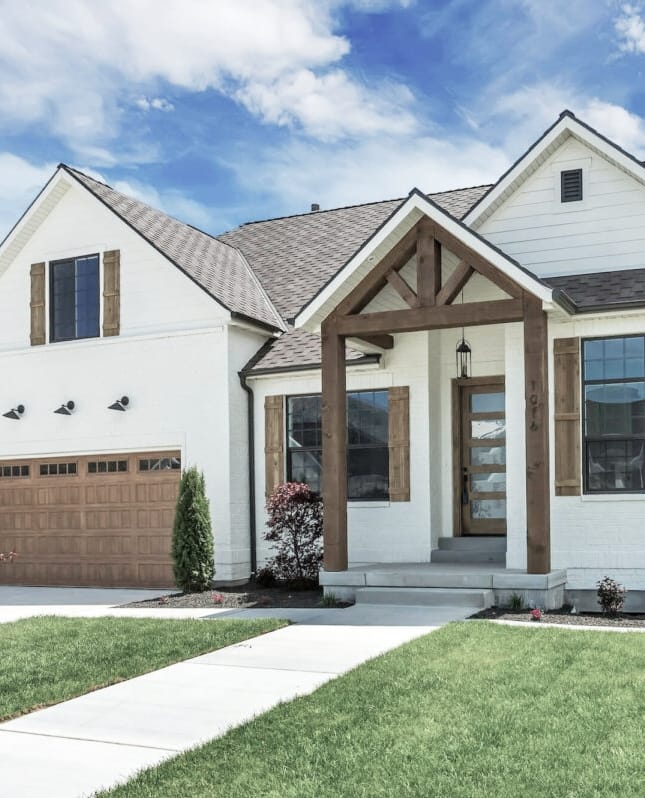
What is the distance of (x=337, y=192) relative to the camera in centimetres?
2464

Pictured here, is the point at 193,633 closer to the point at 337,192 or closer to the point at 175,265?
the point at 175,265

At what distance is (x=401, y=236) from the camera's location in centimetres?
1257

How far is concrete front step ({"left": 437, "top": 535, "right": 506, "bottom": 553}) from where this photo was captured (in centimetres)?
1375

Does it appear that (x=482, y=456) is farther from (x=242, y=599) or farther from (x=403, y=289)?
(x=242, y=599)

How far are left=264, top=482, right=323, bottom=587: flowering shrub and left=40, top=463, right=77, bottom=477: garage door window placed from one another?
4146 mm

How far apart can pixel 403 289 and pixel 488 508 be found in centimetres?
395

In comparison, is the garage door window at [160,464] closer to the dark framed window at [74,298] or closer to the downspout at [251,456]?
the downspout at [251,456]

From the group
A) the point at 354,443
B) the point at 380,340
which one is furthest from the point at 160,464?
the point at 380,340

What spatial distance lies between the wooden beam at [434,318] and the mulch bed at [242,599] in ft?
11.8

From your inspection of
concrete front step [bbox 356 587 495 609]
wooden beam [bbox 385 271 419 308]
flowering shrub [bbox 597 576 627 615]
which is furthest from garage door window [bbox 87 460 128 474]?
flowering shrub [bbox 597 576 627 615]

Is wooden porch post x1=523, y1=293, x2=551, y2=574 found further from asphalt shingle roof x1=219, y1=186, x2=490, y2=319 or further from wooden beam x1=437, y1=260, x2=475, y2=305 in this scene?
asphalt shingle roof x1=219, y1=186, x2=490, y2=319

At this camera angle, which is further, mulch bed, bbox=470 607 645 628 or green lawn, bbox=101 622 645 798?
mulch bed, bbox=470 607 645 628

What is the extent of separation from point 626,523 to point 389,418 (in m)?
3.91

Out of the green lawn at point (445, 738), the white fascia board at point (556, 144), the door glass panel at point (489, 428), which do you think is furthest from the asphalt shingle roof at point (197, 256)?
the green lawn at point (445, 738)
